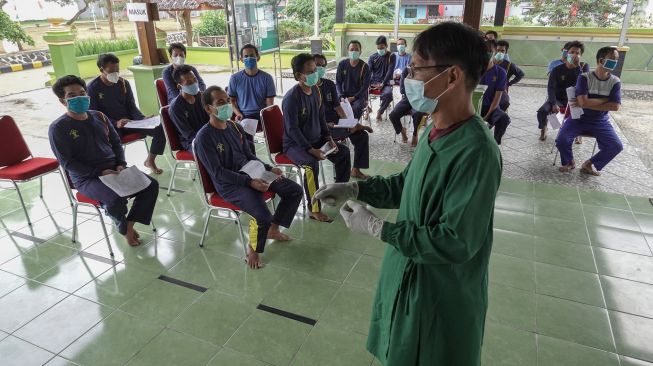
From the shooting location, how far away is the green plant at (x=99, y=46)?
40.1 feet

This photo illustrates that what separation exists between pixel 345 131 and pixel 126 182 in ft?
7.36

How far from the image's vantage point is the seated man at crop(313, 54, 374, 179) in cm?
459

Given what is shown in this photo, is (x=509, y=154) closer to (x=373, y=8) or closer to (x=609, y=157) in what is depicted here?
(x=609, y=157)

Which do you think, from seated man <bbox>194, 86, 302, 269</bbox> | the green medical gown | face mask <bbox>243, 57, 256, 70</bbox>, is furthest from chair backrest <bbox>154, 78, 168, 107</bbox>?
the green medical gown

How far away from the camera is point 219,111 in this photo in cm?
315

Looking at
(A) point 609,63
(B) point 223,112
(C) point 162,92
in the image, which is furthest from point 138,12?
(A) point 609,63

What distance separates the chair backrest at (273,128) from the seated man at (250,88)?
108 centimetres

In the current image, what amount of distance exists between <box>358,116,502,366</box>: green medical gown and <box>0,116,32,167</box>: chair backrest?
3.61 m

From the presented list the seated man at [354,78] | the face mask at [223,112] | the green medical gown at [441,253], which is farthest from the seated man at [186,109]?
the green medical gown at [441,253]

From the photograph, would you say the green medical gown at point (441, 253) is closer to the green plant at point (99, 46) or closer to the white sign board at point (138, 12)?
the white sign board at point (138, 12)

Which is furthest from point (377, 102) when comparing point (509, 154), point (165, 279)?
point (165, 279)

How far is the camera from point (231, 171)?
313 cm

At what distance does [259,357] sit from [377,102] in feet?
22.6

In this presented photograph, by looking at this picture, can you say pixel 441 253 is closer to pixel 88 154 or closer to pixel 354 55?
pixel 88 154
